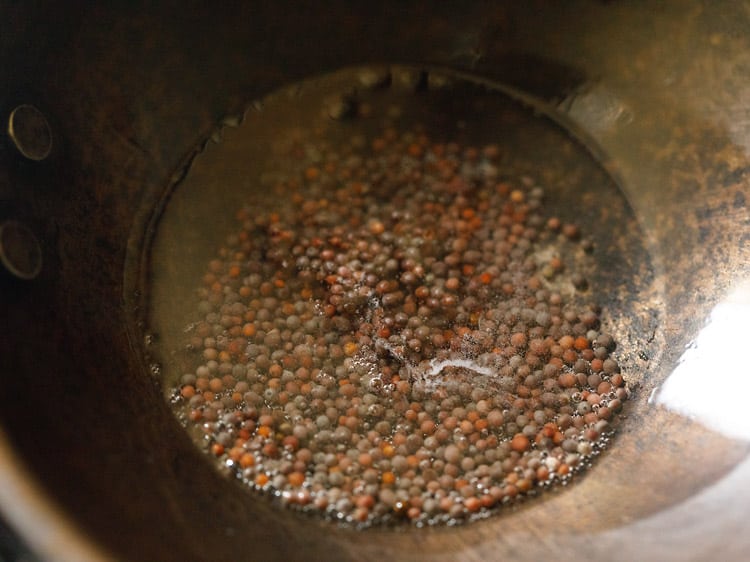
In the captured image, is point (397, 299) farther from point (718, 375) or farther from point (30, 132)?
point (30, 132)

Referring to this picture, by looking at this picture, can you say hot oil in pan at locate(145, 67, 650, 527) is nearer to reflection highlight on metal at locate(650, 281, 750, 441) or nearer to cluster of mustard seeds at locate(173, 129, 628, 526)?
cluster of mustard seeds at locate(173, 129, 628, 526)

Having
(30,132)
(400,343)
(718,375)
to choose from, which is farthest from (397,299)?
(30,132)

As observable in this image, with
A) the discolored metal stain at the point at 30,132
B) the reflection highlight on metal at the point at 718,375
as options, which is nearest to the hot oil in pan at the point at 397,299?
the reflection highlight on metal at the point at 718,375

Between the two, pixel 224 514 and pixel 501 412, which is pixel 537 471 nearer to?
Result: pixel 501 412

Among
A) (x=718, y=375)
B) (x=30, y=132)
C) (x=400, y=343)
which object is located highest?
(x=30, y=132)

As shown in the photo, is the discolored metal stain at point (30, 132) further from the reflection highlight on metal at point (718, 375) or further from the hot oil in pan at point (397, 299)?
the reflection highlight on metal at point (718, 375)

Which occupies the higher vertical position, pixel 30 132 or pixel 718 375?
pixel 30 132

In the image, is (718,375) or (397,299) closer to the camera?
(718,375)
